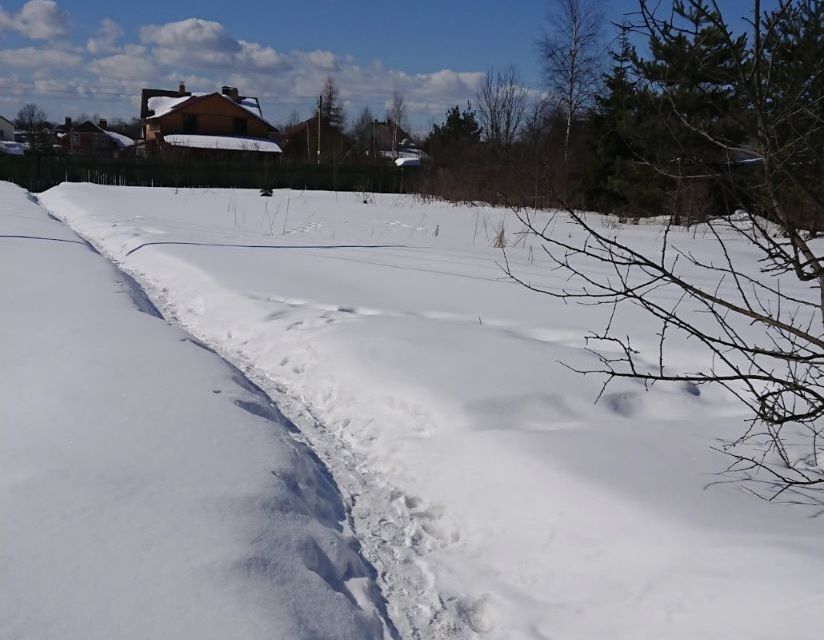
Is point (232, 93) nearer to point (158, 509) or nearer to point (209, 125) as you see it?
point (209, 125)

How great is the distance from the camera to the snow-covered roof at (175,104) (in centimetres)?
4469

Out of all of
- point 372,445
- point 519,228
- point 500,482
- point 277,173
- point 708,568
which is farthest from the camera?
point 277,173

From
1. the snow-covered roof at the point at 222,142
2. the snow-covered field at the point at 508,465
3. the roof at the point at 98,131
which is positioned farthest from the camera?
the roof at the point at 98,131

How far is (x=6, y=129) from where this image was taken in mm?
85812

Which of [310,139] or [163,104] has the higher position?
[163,104]

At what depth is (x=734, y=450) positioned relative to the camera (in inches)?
126

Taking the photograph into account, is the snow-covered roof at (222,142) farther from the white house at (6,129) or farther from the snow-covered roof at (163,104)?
the white house at (6,129)

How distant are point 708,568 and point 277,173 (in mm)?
28284

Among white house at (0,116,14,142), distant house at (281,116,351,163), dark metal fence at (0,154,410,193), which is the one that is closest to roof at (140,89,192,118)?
distant house at (281,116,351,163)

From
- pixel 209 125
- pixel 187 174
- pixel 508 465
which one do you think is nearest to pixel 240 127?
pixel 209 125

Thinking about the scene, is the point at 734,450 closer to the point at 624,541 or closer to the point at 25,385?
the point at 624,541

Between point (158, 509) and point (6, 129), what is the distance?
321 feet

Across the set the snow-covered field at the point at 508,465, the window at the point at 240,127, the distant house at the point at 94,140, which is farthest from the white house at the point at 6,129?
the snow-covered field at the point at 508,465

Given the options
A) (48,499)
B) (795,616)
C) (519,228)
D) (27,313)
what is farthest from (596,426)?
(519,228)
